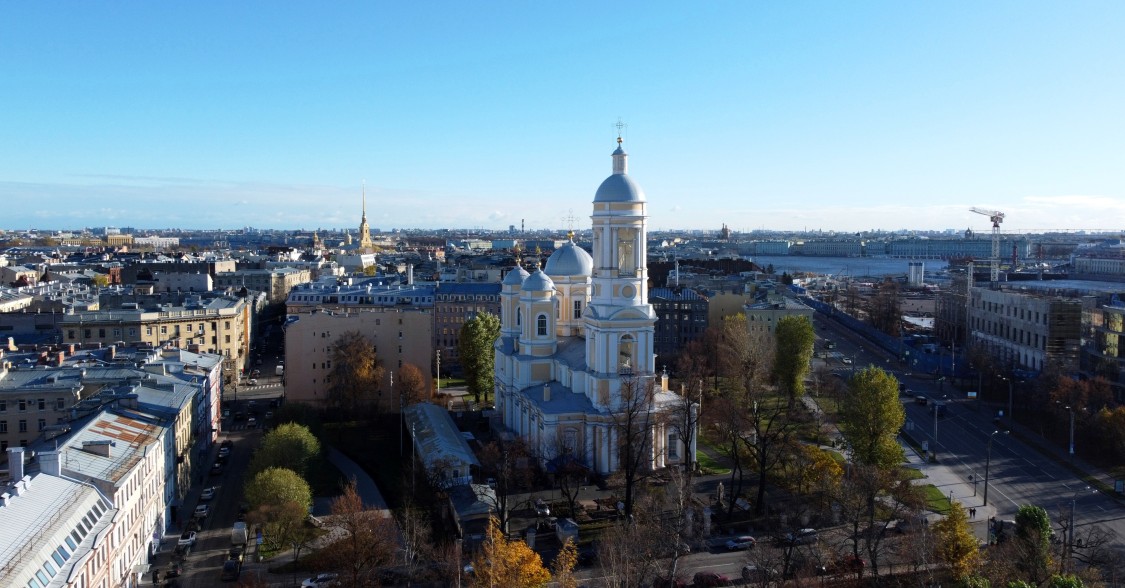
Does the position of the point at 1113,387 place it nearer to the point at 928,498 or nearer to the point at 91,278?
the point at 928,498

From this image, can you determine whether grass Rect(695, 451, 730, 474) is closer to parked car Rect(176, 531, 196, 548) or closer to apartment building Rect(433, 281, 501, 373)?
parked car Rect(176, 531, 196, 548)

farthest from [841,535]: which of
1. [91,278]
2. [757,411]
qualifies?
[91,278]

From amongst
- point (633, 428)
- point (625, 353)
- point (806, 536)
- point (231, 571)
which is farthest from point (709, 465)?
point (231, 571)

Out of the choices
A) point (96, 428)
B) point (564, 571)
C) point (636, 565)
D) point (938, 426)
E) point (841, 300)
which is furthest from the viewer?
point (841, 300)

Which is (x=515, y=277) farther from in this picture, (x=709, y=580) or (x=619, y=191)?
(x=709, y=580)

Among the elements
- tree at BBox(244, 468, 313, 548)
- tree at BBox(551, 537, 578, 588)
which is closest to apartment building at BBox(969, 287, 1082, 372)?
tree at BBox(551, 537, 578, 588)

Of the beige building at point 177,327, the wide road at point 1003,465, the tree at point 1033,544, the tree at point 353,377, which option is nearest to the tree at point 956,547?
the tree at point 1033,544

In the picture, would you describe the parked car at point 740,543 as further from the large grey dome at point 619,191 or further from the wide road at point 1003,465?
the large grey dome at point 619,191
